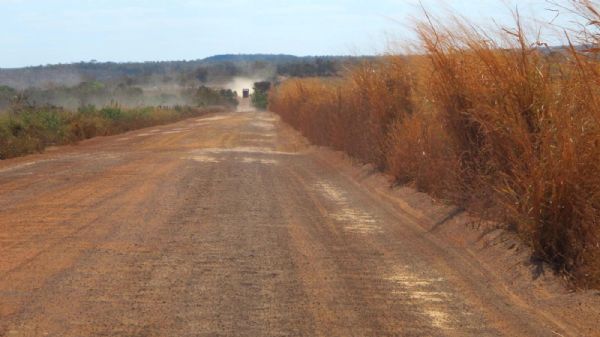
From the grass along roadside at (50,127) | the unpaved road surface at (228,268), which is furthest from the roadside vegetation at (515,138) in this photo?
the grass along roadside at (50,127)

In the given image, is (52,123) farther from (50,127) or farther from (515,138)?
(515,138)

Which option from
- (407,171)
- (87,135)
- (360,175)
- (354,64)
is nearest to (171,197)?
(407,171)

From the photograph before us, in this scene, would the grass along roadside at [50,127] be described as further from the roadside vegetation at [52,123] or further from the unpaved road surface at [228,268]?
the unpaved road surface at [228,268]

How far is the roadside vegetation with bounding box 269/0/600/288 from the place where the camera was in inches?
354

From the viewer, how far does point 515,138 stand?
1025 centimetres

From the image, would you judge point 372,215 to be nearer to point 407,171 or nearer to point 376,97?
point 407,171

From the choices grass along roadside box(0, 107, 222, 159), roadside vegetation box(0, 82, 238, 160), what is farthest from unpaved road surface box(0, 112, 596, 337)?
roadside vegetation box(0, 82, 238, 160)

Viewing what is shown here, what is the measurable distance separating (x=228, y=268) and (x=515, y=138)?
3.67 m

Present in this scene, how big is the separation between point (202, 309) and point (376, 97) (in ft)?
41.9

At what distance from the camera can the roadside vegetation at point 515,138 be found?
899 cm

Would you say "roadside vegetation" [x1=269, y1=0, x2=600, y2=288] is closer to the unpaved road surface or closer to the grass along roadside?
the unpaved road surface

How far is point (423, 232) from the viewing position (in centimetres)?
1209

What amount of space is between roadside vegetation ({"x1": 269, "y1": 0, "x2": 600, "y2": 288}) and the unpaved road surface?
0.87m

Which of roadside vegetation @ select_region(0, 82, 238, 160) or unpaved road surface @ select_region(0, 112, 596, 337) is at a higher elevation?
unpaved road surface @ select_region(0, 112, 596, 337)
